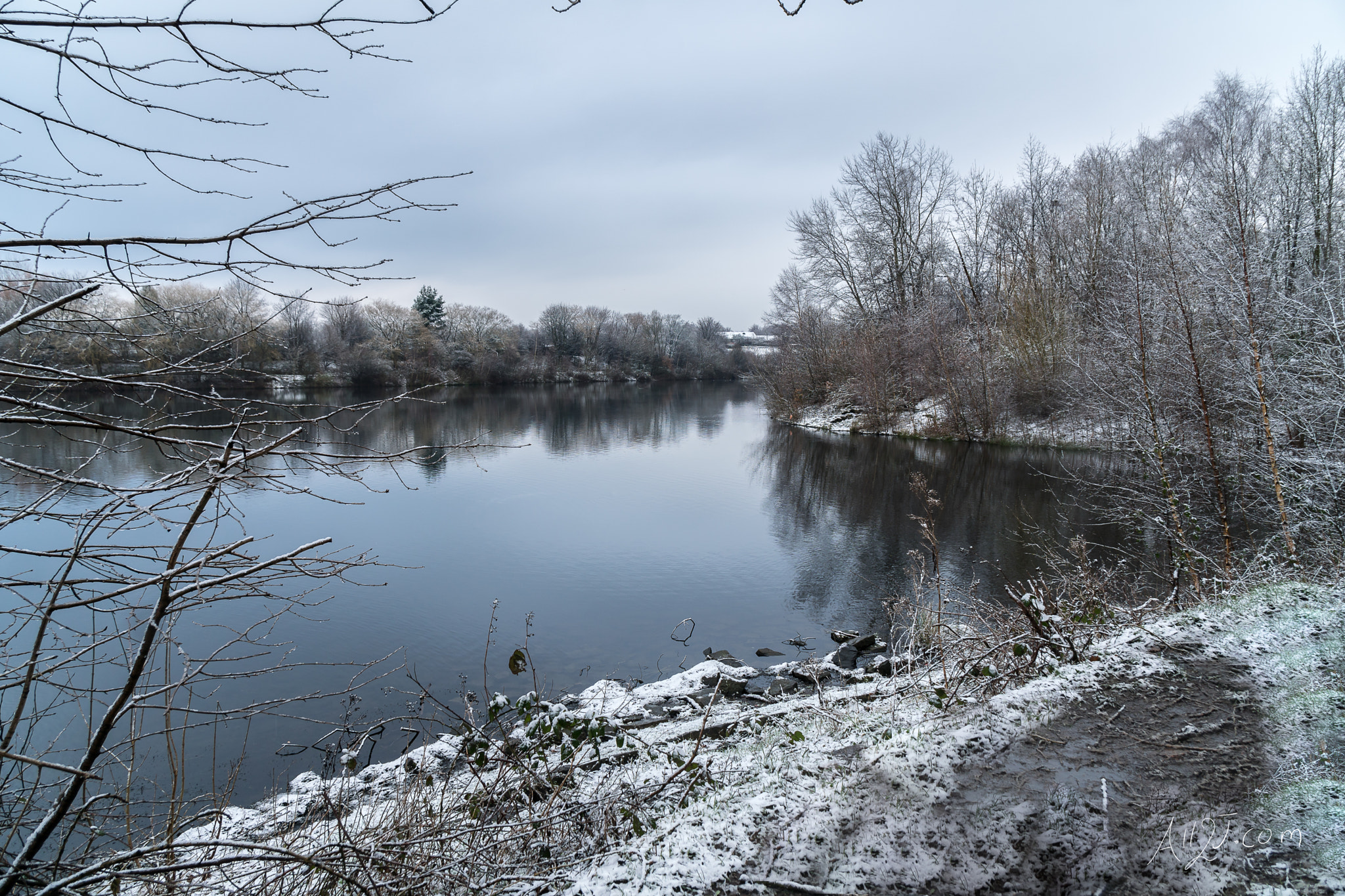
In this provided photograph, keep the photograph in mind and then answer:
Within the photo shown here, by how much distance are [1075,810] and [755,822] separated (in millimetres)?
1240

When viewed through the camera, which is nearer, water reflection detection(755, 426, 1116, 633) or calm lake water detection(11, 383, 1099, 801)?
calm lake water detection(11, 383, 1099, 801)

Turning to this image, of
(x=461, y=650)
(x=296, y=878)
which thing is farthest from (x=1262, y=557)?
(x=461, y=650)

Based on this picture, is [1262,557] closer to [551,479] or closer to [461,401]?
[551,479]

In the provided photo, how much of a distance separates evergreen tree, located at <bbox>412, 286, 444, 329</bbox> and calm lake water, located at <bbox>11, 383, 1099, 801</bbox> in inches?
1647

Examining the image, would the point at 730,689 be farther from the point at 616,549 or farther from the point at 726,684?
the point at 616,549

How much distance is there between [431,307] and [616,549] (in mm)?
57284

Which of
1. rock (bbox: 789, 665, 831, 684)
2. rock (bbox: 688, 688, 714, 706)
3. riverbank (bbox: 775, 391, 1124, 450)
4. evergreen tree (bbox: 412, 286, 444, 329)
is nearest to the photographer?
rock (bbox: 688, 688, 714, 706)

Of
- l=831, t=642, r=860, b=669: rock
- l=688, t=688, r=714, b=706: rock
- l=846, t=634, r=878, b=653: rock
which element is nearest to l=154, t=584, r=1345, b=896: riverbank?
l=688, t=688, r=714, b=706: rock

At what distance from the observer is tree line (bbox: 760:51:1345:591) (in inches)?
300

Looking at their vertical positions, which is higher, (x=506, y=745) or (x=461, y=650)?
(x=506, y=745)

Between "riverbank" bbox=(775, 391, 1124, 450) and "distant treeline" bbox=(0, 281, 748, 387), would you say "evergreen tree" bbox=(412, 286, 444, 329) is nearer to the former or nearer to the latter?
"distant treeline" bbox=(0, 281, 748, 387)

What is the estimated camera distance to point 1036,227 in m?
29.7

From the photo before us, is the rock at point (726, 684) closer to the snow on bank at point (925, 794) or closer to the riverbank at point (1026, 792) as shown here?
the riverbank at point (1026, 792)

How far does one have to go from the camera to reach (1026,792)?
2762 mm
